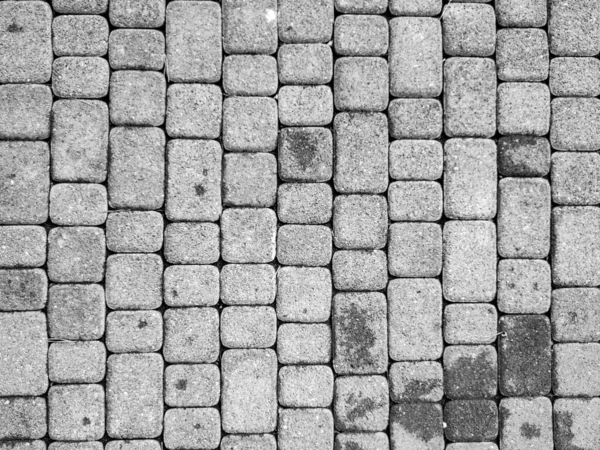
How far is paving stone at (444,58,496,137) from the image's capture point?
6.96 ft

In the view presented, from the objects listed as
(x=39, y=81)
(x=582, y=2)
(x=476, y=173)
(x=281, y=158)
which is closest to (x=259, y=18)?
(x=281, y=158)

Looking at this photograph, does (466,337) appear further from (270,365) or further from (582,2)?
(582,2)

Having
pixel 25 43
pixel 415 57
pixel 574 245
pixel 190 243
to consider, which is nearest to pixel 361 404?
pixel 190 243

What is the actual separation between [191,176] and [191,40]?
0.51 m

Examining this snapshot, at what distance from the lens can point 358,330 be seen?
2111 mm

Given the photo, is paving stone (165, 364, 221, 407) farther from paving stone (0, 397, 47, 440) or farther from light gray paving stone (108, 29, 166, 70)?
light gray paving stone (108, 29, 166, 70)

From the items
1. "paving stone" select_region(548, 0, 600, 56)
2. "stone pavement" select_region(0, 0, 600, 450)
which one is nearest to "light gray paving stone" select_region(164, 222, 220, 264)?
"stone pavement" select_region(0, 0, 600, 450)

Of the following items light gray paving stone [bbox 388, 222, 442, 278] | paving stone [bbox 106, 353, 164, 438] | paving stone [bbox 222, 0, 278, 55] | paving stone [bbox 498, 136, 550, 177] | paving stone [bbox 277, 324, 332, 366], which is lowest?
paving stone [bbox 106, 353, 164, 438]

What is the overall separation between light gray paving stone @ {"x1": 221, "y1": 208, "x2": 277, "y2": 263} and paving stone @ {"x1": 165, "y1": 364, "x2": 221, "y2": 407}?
0.43m

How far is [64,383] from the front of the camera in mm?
2064

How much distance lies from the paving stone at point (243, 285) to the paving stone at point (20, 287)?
2.23ft

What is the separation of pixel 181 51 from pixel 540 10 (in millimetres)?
1389

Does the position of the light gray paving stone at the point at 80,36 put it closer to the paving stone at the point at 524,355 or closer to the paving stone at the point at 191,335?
the paving stone at the point at 191,335

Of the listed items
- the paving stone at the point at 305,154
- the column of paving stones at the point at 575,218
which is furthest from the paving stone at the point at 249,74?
the column of paving stones at the point at 575,218
